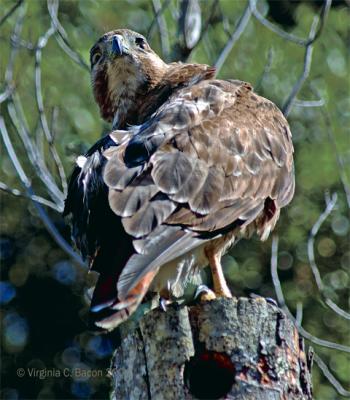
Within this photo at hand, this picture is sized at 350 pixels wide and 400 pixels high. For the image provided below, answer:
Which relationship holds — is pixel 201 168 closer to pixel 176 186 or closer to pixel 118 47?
pixel 176 186

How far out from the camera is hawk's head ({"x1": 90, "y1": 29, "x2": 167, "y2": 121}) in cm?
680

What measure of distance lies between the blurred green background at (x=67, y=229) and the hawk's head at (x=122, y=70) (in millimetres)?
1908

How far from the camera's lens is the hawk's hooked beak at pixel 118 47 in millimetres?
6832

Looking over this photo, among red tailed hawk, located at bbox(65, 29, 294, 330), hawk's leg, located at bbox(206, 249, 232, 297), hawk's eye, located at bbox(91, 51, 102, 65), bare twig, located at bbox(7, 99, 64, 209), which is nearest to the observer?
red tailed hawk, located at bbox(65, 29, 294, 330)

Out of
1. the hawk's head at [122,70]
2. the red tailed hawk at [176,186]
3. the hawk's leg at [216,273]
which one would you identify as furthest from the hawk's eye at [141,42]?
the hawk's leg at [216,273]

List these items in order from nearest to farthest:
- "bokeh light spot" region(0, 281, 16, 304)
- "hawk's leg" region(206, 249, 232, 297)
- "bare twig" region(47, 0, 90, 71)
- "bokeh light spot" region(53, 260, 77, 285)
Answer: "hawk's leg" region(206, 249, 232, 297) < "bare twig" region(47, 0, 90, 71) < "bokeh light spot" region(53, 260, 77, 285) < "bokeh light spot" region(0, 281, 16, 304)

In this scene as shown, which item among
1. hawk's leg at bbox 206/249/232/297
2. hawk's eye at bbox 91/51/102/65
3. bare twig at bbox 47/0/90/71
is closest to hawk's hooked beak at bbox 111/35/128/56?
hawk's eye at bbox 91/51/102/65

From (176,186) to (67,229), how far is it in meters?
4.43

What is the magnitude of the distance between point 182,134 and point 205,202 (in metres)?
0.43

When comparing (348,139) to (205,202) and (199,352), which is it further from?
(199,352)

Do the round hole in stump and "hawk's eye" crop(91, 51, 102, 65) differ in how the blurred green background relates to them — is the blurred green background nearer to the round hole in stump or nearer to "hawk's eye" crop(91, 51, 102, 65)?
"hawk's eye" crop(91, 51, 102, 65)

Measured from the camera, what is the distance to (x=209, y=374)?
4645 millimetres

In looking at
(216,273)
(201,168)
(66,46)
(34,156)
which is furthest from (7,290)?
(201,168)

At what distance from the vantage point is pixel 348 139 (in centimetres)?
962
